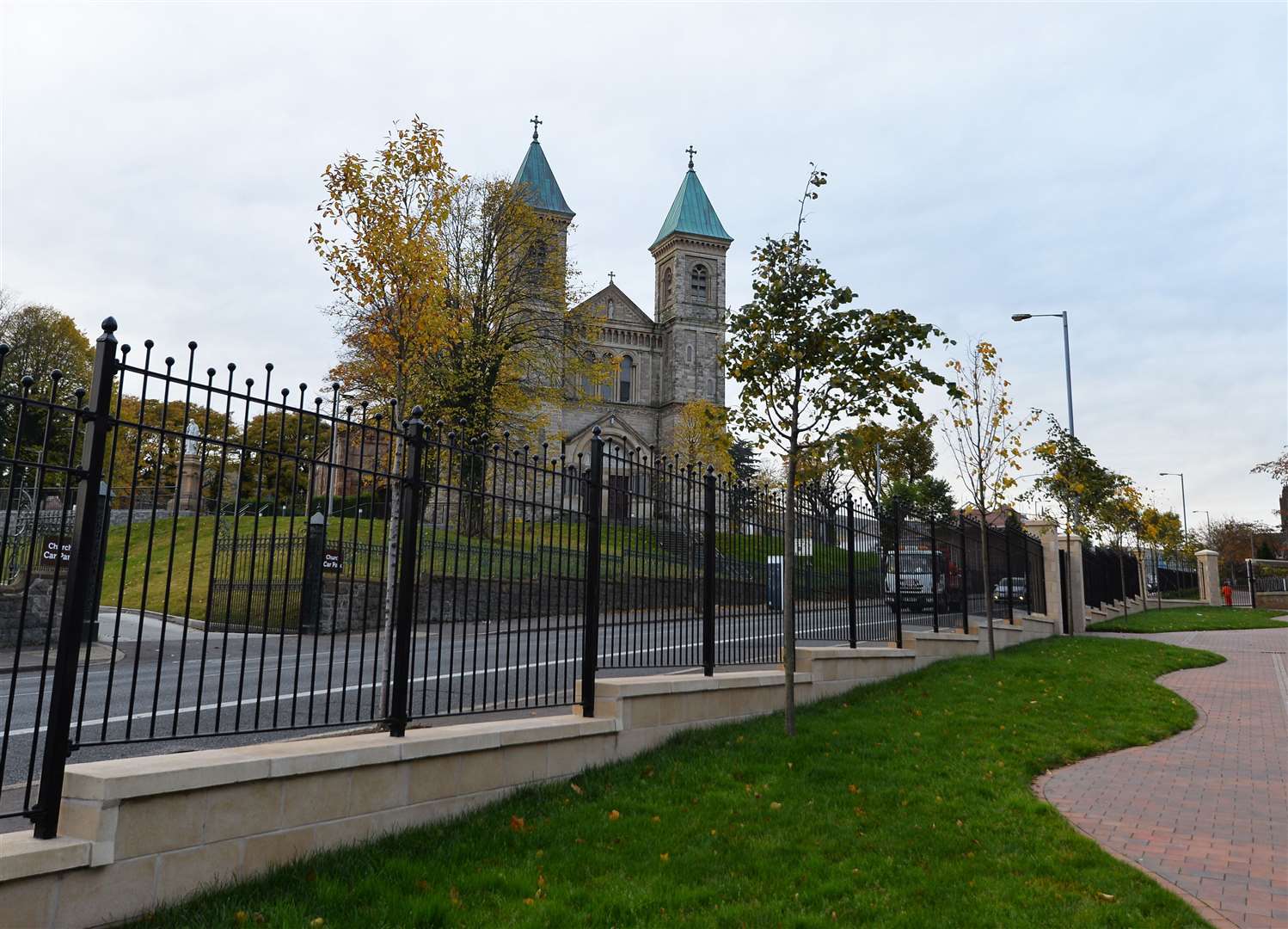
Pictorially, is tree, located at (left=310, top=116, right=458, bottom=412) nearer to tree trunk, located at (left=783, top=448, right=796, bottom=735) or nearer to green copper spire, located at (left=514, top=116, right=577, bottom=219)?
tree trunk, located at (left=783, top=448, right=796, bottom=735)

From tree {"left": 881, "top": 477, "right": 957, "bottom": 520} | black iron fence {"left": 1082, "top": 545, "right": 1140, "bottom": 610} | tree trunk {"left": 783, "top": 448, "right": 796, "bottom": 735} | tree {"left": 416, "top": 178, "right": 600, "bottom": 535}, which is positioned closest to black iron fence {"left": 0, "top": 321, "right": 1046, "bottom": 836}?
tree trunk {"left": 783, "top": 448, "right": 796, "bottom": 735}

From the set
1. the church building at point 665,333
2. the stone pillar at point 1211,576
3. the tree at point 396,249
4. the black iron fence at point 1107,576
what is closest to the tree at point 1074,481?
the black iron fence at point 1107,576

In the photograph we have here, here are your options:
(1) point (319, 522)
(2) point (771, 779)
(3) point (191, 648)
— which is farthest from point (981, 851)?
(3) point (191, 648)

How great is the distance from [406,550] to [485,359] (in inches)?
892

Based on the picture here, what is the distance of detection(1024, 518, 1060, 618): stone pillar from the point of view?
2014 centimetres

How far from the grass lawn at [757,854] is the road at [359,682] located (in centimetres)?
82

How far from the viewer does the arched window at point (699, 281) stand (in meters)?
63.9

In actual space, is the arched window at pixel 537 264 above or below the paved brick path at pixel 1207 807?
above

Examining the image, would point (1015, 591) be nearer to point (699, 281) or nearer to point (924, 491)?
point (924, 491)

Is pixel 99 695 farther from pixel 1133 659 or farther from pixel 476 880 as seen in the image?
pixel 1133 659

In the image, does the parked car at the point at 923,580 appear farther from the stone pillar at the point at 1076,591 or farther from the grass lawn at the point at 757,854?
the stone pillar at the point at 1076,591

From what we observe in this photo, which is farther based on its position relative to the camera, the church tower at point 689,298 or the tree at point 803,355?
the church tower at point 689,298

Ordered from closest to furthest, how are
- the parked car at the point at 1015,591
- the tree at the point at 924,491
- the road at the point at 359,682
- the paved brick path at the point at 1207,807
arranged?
the paved brick path at the point at 1207,807
the road at the point at 359,682
the parked car at the point at 1015,591
the tree at the point at 924,491

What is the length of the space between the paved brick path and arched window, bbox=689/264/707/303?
181ft
